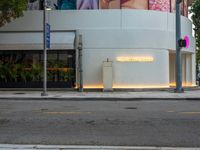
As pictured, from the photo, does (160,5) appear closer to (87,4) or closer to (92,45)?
(87,4)

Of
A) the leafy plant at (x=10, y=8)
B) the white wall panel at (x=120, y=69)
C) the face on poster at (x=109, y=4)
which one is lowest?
the white wall panel at (x=120, y=69)

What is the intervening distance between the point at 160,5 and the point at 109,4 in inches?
140

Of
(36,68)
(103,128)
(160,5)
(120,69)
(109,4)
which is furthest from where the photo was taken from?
(160,5)

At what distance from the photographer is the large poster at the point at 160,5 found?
32375mm

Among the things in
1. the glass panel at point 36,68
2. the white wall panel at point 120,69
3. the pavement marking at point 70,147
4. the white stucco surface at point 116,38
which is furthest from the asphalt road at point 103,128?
the glass panel at point 36,68

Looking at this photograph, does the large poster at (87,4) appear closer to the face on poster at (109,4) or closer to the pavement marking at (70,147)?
the face on poster at (109,4)

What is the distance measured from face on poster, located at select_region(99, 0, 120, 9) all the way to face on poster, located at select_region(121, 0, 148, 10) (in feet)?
1.14

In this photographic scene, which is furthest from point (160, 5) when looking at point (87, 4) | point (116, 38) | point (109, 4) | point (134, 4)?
point (87, 4)

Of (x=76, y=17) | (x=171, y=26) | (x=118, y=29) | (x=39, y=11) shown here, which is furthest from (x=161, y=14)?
(x=39, y=11)

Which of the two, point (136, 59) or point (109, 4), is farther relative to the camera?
point (109, 4)

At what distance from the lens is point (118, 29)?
103ft

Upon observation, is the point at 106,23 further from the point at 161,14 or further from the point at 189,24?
the point at 189,24

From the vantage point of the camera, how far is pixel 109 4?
32.0 meters

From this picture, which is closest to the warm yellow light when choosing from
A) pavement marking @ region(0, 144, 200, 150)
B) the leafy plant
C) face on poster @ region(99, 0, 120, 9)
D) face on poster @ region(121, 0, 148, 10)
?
face on poster @ region(121, 0, 148, 10)
